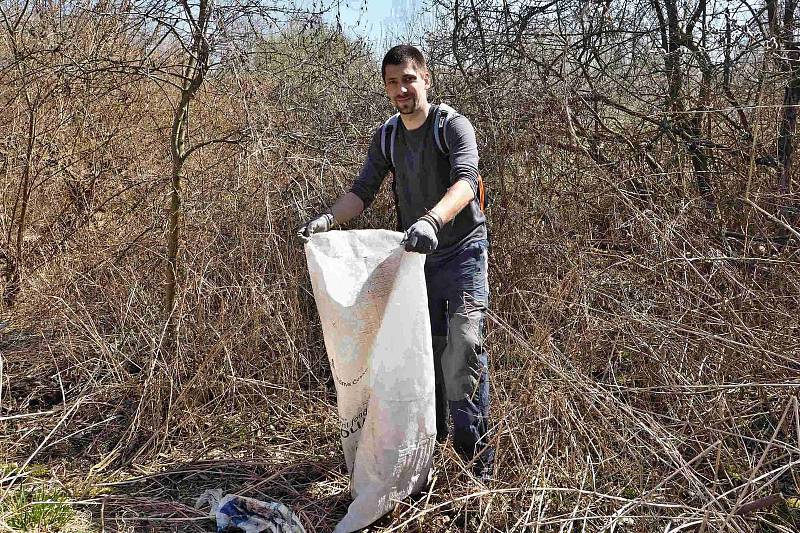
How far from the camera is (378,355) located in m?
2.42

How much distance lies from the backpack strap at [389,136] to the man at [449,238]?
1 cm

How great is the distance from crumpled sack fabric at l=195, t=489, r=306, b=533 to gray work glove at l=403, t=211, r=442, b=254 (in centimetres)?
108

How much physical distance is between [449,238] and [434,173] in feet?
0.84

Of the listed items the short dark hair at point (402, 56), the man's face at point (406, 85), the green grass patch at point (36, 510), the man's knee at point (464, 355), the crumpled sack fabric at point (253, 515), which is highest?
the short dark hair at point (402, 56)

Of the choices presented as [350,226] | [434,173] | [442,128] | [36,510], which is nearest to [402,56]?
[442,128]

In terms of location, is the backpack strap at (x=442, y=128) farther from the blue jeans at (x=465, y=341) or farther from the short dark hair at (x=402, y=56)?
the blue jeans at (x=465, y=341)

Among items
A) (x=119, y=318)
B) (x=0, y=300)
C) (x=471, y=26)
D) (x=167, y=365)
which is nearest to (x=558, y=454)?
(x=167, y=365)

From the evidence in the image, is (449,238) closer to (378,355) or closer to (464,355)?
(464,355)

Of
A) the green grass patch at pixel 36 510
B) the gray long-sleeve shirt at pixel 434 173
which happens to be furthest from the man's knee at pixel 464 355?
the green grass patch at pixel 36 510

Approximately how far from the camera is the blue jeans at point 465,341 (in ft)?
8.75

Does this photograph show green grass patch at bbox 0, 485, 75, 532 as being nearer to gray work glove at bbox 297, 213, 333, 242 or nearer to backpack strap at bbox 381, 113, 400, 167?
gray work glove at bbox 297, 213, 333, 242

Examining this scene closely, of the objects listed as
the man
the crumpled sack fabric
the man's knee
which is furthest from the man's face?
the crumpled sack fabric

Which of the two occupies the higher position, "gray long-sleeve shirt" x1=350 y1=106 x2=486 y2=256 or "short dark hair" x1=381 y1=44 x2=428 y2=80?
"short dark hair" x1=381 y1=44 x2=428 y2=80

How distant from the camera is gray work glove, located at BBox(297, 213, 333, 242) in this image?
2.58 m
